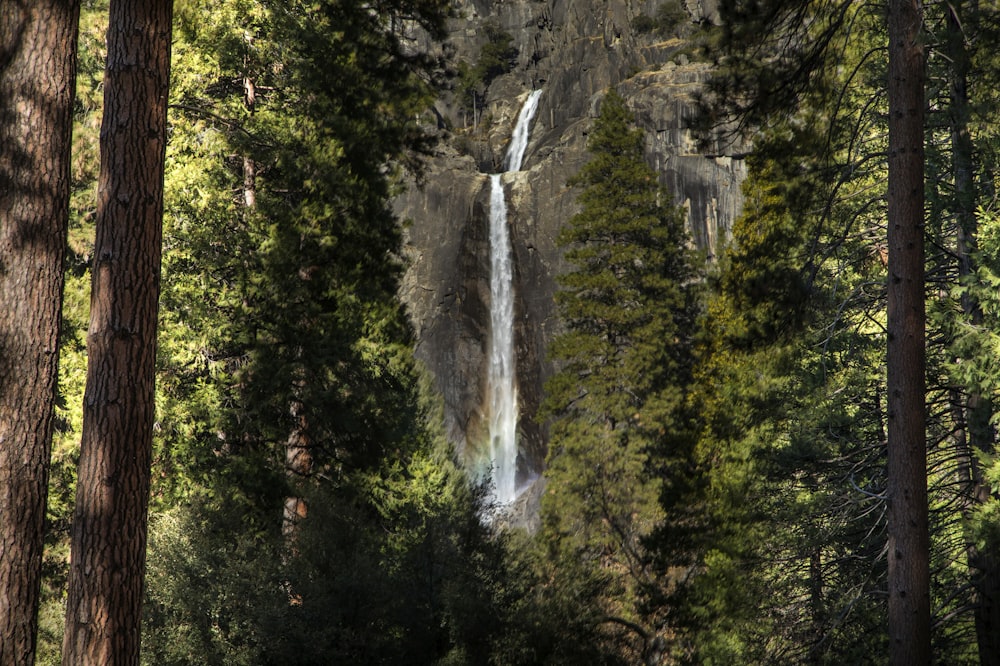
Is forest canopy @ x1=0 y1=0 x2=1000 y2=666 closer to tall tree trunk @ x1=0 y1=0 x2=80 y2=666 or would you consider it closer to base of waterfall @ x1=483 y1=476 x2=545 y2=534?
tall tree trunk @ x1=0 y1=0 x2=80 y2=666

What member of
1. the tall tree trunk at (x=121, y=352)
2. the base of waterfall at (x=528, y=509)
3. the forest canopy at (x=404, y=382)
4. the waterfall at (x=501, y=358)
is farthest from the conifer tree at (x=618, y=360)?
the waterfall at (x=501, y=358)

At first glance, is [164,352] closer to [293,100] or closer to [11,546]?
[293,100]

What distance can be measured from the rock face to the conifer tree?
8498 millimetres

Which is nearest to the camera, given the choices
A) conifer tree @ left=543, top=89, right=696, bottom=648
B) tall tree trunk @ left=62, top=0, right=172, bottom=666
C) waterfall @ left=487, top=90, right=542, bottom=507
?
tall tree trunk @ left=62, top=0, right=172, bottom=666

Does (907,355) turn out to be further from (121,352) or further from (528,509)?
(528,509)

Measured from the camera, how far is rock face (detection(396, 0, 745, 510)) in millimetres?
33719

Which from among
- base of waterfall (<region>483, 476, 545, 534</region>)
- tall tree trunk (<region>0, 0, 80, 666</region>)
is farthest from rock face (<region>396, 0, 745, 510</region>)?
tall tree trunk (<region>0, 0, 80, 666</region>)

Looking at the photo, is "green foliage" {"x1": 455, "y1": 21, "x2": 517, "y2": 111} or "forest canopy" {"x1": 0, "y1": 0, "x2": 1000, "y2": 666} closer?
"forest canopy" {"x1": 0, "y1": 0, "x2": 1000, "y2": 666}

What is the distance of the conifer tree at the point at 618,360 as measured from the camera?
17.0 metres

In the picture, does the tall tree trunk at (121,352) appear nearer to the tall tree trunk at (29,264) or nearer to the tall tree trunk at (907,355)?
the tall tree trunk at (29,264)

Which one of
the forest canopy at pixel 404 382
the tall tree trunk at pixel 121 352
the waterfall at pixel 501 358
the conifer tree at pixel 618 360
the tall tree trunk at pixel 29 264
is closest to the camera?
the tall tree trunk at pixel 121 352

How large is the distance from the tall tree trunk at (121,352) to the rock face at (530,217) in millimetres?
23806

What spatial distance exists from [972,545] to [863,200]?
4.11m

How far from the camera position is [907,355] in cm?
712
